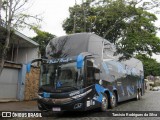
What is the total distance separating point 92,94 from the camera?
1213 centimetres

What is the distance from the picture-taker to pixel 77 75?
11.5 meters

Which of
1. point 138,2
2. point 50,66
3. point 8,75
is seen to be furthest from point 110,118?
point 138,2

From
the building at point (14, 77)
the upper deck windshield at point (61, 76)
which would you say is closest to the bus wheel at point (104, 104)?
the upper deck windshield at point (61, 76)

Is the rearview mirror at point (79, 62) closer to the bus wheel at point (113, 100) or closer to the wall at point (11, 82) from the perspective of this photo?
the bus wheel at point (113, 100)

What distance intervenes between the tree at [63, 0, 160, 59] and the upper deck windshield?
Answer: 20.5ft

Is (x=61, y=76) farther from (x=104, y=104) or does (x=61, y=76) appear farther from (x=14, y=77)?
(x=14, y=77)

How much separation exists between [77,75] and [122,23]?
47.2ft

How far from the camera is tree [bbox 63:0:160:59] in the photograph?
21.6m

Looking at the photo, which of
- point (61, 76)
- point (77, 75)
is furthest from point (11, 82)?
point (77, 75)

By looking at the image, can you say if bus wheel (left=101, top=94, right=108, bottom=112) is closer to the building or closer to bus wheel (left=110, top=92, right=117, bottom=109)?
bus wheel (left=110, top=92, right=117, bottom=109)

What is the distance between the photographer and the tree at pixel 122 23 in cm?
2163

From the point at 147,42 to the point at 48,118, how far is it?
2297 cm

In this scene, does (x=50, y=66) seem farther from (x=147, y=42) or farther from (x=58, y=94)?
(x=147, y=42)

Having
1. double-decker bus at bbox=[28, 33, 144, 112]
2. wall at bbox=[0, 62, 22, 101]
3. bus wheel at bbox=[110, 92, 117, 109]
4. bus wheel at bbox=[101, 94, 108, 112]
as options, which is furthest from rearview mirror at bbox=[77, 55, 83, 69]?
wall at bbox=[0, 62, 22, 101]
